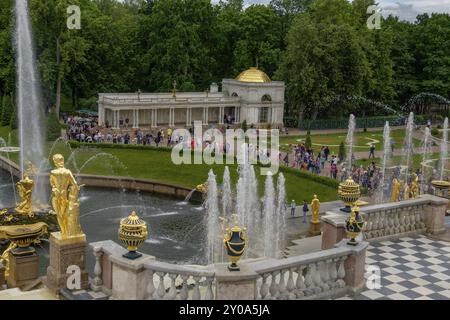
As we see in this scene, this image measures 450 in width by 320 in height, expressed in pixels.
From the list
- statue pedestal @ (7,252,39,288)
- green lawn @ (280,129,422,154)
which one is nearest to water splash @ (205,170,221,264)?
statue pedestal @ (7,252,39,288)

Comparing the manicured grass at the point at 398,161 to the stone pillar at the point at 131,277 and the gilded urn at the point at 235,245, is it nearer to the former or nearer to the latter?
the gilded urn at the point at 235,245

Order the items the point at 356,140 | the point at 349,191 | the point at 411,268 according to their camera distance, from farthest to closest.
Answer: the point at 356,140 → the point at 411,268 → the point at 349,191

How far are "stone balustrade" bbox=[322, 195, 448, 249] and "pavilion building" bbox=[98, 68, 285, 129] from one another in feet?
158

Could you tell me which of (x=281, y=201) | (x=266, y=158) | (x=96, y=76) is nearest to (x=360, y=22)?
(x=96, y=76)

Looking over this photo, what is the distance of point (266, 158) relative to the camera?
1906 inches

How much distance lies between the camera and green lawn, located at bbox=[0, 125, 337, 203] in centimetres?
4144

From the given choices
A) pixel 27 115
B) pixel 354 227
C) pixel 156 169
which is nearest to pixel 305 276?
pixel 354 227

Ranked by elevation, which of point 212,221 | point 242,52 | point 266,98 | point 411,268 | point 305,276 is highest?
point 242,52

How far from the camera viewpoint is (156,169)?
46.5m

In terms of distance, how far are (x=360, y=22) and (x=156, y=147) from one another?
4336 cm

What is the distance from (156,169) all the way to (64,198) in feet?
104

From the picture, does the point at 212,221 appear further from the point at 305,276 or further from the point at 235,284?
the point at 235,284

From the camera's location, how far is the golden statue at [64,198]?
48.6 feet

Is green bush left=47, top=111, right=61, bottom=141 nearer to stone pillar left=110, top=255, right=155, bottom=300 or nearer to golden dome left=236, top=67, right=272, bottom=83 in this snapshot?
golden dome left=236, top=67, right=272, bottom=83
